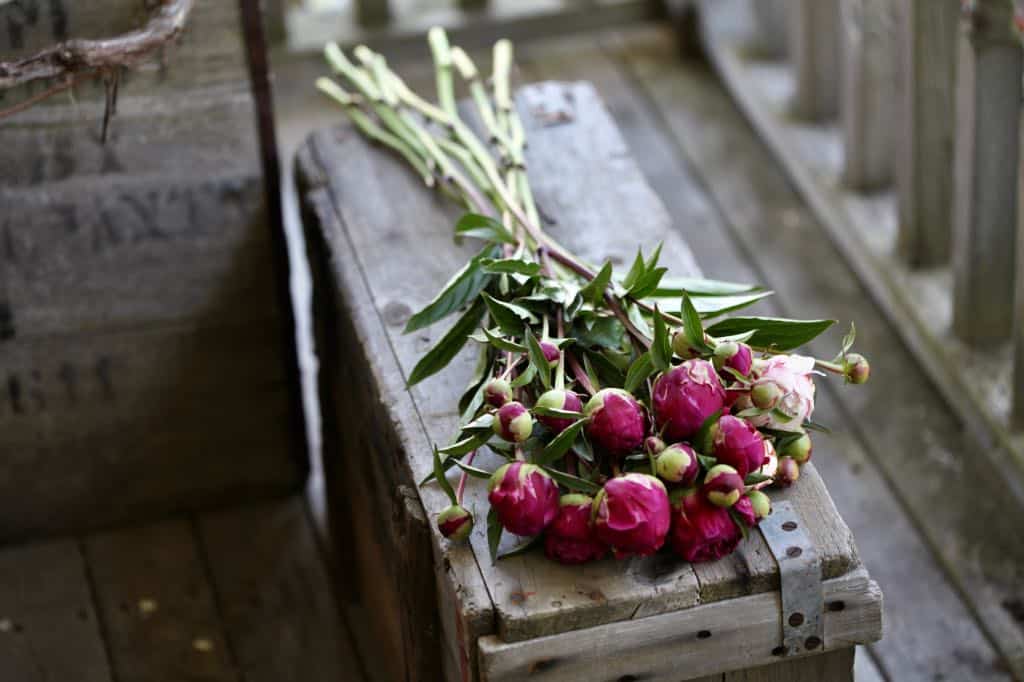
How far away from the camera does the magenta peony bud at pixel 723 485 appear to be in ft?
4.00

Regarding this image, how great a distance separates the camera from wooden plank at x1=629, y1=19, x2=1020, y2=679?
1988mm

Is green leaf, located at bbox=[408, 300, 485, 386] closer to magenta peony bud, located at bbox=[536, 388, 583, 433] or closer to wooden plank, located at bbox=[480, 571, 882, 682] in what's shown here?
magenta peony bud, located at bbox=[536, 388, 583, 433]

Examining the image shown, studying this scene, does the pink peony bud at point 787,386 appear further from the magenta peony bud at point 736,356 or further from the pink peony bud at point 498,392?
the pink peony bud at point 498,392

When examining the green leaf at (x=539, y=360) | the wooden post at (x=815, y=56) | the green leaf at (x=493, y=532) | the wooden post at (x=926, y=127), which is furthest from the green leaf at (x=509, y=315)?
the wooden post at (x=815, y=56)

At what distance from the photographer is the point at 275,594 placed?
207 centimetres

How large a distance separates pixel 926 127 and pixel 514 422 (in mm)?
1239

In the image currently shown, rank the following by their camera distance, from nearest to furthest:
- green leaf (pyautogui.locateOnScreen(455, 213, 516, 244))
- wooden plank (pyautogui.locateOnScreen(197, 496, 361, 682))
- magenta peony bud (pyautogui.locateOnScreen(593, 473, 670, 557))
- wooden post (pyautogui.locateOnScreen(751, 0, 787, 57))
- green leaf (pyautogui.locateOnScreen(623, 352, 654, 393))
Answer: magenta peony bud (pyautogui.locateOnScreen(593, 473, 670, 557)), green leaf (pyautogui.locateOnScreen(623, 352, 654, 393)), green leaf (pyautogui.locateOnScreen(455, 213, 516, 244)), wooden plank (pyautogui.locateOnScreen(197, 496, 361, 682)), wooden post (pyautogui.locateOnScreen(751, 0, 787, 57))

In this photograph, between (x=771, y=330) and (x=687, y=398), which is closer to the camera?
(x=687, y=398)

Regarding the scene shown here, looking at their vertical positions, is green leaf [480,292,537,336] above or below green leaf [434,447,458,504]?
above

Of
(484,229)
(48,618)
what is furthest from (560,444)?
(48,618)

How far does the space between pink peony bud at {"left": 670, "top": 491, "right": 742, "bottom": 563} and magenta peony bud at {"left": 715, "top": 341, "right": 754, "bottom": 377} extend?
0.12 metres

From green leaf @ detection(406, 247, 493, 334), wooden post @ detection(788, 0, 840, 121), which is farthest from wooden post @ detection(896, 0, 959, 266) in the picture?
green leaf @ detection(406, 247, 493, 334)

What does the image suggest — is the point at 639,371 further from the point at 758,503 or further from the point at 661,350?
the point at 758,503

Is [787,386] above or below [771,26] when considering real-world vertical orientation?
above
